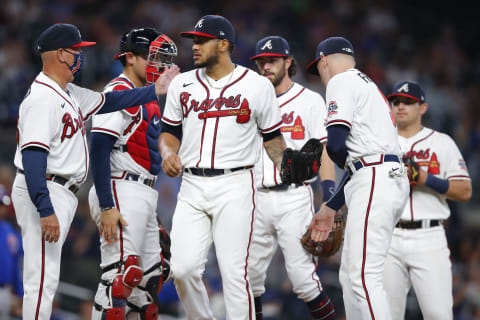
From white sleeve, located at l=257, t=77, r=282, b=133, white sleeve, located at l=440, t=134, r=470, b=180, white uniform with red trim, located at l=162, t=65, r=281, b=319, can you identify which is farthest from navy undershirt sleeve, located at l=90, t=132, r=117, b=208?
white sleeve, located at l=440, t=134, r=470, b=180

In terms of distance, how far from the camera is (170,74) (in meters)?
4.93

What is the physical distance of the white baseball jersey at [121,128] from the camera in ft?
16.2

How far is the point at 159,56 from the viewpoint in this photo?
Result: 5160 millimetres

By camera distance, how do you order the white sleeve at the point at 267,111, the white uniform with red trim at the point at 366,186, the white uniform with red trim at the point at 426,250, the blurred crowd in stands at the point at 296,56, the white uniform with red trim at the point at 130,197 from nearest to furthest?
the white uniform with red trim at the point at 366,186 < the white sleeve at the point at 267,111 < the white uniform with red trim at the point at 130,197 < the white uniform with red trim at the point at 426,250 < the blurred crowd in stands at the point at 296,56

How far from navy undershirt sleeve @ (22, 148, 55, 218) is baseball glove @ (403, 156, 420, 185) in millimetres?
2659

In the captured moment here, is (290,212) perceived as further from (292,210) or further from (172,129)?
(172,129)

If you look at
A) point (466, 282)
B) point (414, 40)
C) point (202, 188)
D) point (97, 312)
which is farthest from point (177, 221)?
point (414, 40)

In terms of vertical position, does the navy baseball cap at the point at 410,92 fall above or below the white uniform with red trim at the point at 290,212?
above

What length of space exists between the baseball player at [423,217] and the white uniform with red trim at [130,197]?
1943mm

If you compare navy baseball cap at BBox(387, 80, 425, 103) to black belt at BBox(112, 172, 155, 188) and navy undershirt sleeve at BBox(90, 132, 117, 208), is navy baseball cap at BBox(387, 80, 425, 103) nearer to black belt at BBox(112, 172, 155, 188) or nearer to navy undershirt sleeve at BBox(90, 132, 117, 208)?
black belt at BBox(112, 172, 155, 188)

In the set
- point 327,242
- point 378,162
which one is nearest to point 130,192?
point 327,242

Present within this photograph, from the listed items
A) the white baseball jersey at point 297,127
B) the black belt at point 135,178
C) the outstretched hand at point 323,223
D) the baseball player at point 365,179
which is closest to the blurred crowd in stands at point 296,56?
the white baseball jersey at point 297,127

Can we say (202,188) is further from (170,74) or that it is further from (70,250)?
(70,250)

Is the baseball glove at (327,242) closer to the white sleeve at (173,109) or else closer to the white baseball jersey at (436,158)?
the white baseball jersey at (436,158)
